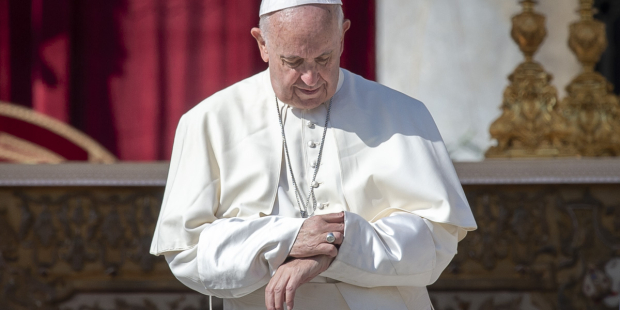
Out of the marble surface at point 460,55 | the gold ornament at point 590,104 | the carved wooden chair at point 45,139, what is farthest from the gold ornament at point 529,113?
the carved wooden chair at point 45,139

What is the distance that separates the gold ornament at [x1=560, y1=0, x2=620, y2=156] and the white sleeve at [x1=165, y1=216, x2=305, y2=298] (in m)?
2.91

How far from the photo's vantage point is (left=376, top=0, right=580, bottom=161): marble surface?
5.65 m

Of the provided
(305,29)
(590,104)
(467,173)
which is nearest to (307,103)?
(305,29)

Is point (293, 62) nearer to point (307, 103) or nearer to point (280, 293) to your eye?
point (307, 103)

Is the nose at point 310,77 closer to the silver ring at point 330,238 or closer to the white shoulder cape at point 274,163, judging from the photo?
the white shoulder cape at point 274,163

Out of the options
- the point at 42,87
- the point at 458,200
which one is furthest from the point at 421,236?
the point at 42,87

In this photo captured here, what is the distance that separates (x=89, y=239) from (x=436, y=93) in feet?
9.50

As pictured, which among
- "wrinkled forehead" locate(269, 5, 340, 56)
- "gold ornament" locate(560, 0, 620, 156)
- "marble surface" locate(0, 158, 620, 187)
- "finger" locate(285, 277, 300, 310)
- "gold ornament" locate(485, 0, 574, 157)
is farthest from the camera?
"gold ornament" locate(560, 0, 620, 156)

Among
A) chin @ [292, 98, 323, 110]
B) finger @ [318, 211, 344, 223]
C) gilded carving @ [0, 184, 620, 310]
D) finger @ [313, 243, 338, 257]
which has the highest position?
chin @ [292, 98, 323, 110]

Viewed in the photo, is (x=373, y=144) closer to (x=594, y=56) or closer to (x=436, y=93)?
(x=594, y=56)

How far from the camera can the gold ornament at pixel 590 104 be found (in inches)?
171

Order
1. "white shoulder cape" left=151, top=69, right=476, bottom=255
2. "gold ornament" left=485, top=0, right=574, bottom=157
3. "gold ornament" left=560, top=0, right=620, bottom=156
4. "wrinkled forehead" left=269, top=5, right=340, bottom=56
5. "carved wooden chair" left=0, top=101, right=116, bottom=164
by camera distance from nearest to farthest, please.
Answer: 1. "wrinkled forehead" left=269, top=5, right=340, bottom=56
2. "white shoulder cape" left=151, top=69, right=476, bottom=255
3. "gold ornament" left=485, top=0, right=574, bottom=157
4. "gold ornament" left=560, top=0, right=620, bottom=156
5. "carved wooden chair" left=0, top=101, right=116, bottom=164

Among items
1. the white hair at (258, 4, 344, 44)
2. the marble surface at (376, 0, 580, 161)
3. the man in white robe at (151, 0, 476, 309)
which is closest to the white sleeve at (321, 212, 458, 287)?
the man in white robe at (151, 0, 476, 309)

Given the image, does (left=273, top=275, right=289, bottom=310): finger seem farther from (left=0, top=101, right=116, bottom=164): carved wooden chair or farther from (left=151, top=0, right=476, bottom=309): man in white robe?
(left=0, top=101, right=116, bottom=164): carved wooden chair
